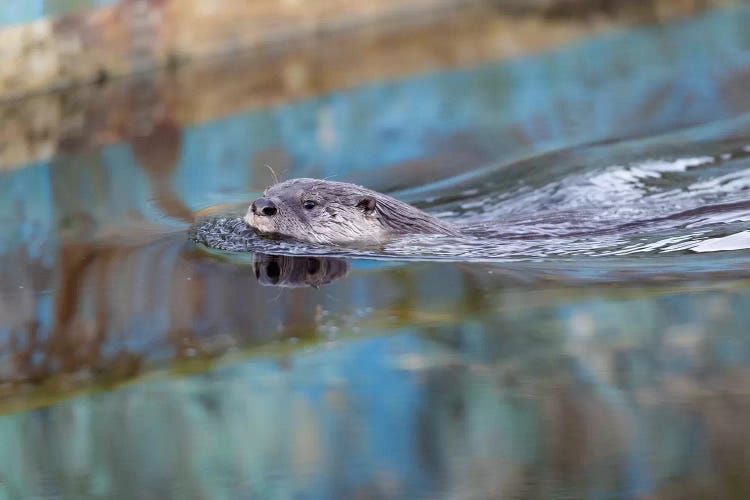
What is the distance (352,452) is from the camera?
3.00 metres

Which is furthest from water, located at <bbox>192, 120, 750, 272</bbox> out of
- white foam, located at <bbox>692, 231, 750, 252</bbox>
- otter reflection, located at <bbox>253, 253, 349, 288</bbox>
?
otter reflection, located at <bbox>253, 253, 349, 288</bbox>

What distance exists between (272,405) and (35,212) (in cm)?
343

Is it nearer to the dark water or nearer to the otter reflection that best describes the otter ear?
the dark water

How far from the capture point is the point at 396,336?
371 cm

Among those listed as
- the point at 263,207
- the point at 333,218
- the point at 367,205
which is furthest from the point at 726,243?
the point at 263,207

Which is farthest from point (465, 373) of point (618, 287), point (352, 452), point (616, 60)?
point (616, 60)

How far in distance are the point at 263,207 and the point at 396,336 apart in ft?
5.02

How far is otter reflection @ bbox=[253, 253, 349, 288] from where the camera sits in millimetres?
4586

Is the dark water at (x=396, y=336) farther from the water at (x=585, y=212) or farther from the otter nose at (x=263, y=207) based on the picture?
the otter nose at (x=263, y=207)

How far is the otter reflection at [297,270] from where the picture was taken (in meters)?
4.59

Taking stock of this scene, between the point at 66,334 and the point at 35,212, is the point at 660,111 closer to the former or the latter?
the point at 35,212

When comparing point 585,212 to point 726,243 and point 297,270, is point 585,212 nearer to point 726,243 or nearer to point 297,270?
point 726,243

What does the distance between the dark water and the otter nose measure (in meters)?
0.16

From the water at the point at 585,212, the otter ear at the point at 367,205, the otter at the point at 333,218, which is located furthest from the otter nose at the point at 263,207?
the otter ear at the point at 367,205
